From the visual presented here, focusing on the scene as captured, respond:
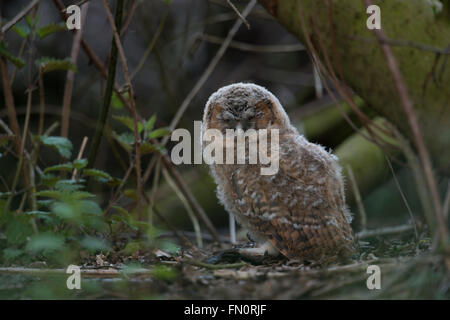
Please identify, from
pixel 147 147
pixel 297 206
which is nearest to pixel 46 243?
pixel 147 147

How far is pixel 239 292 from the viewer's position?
5.48 feet

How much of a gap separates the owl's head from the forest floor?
32.1 inches

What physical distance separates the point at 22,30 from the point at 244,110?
1158mm

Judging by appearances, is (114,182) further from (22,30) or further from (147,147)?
(22,30)

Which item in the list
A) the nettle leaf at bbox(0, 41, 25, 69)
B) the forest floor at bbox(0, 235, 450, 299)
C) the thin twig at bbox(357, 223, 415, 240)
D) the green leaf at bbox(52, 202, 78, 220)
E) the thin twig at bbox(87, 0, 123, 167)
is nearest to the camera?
the forest floor at bbox(0, 235, 450, 299)

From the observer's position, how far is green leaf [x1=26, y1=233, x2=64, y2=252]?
191cm

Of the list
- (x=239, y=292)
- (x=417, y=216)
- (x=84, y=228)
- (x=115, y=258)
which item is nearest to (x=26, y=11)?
(x=84, y=228)

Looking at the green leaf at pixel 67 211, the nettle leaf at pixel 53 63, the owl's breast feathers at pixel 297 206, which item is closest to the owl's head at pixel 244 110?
the owl's breast feathers at pixel 297 206

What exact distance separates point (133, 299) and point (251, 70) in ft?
15.1

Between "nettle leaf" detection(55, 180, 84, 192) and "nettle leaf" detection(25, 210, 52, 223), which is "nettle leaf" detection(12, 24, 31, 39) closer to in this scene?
"nettle leaf" detection(55, 180, 84, 192)

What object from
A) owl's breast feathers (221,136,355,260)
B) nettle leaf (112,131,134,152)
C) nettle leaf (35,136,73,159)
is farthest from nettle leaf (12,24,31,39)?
owl's breast feathers (221,136,355,260)

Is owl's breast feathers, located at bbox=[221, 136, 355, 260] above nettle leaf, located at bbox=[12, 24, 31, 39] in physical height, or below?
below

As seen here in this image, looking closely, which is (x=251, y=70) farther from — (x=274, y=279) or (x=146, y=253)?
(x=274, y=279)

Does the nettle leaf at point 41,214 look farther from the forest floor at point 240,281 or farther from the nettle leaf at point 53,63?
the nettle leaf at point 53,63
